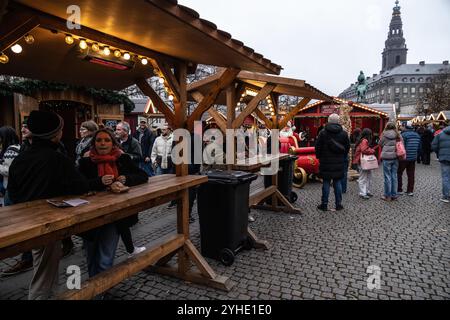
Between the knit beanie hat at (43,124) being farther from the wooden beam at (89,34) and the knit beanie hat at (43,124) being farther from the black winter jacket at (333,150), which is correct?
the black winter jacket at (333,150)

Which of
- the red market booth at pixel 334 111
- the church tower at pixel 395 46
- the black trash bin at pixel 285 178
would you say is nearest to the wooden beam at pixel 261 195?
the black trash bin at pixel 285 178

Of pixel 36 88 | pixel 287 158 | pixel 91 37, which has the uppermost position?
pixel 36 88

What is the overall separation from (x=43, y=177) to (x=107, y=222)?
68cm

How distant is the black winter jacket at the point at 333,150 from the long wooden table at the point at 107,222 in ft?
12.4

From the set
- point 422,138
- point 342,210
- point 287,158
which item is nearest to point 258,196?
point 287,158

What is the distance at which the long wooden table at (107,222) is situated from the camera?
196 cm

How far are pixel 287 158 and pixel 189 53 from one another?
13.4 ft

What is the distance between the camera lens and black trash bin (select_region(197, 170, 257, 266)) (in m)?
4.11

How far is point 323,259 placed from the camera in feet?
13.8

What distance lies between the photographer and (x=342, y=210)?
673 centimetres

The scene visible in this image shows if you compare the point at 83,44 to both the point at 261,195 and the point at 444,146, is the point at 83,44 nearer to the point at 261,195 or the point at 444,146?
the point at 261,195

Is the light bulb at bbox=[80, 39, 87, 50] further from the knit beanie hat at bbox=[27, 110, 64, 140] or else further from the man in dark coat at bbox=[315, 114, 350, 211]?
the man in dark coat at bbox=[315, 114, 350, 211]

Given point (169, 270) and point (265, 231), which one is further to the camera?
point (265, 231)

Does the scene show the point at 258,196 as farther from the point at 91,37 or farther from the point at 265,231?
the point at 91,37
